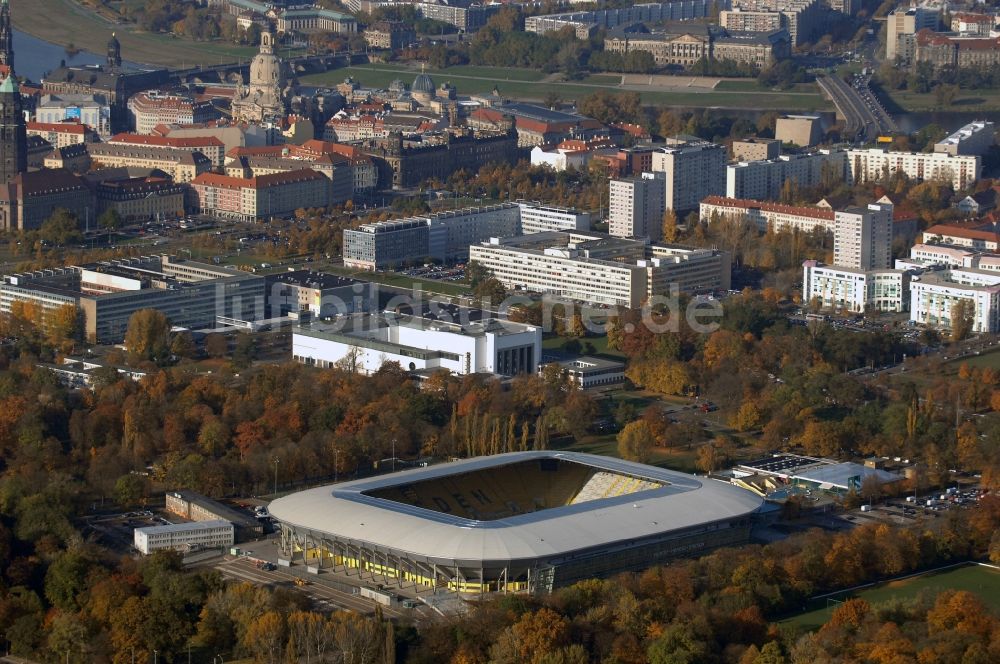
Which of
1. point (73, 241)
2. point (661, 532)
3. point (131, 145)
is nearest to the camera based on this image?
point (661, 532)

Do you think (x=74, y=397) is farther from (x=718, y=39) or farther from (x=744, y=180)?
(x=718, y=39)

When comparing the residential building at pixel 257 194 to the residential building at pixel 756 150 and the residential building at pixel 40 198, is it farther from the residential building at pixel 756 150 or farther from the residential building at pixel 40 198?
the residential building at pixel 756 150

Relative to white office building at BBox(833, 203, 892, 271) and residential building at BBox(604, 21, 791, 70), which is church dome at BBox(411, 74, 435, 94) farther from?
white office building at BBox(833, 203, 892, 271)

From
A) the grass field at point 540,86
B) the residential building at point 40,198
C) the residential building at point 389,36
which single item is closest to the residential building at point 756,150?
the grass field at point 540,86

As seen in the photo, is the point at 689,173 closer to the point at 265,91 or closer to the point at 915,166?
the point at 915,166

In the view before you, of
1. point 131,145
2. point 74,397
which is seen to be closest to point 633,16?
point 131,145
